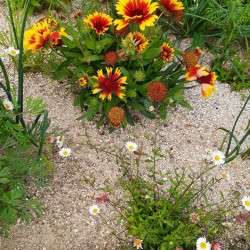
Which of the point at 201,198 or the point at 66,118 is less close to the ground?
the point at 66,118

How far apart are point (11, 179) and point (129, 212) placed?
51cm

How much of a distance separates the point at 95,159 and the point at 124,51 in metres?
0.57

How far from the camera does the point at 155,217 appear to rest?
153 cm

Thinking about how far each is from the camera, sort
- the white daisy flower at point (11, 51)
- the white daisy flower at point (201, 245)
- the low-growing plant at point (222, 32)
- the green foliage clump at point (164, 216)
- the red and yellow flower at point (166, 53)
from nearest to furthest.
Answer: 1. the white daisy flower at point (201, 245)
2. the green foliage clump at point (164, 216)
3. the red and yellow flower at point (166, 53)
4. the white daisy flower at point (11, 51)
5. the low-growing plant at point (222, 32)

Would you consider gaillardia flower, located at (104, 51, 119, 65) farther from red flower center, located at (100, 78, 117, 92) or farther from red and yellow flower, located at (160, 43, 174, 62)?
red and yellow flower, located at (160, 43, 174, 62)

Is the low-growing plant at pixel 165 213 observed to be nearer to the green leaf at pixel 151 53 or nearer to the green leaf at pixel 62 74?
the green leaf at pixel 151 53

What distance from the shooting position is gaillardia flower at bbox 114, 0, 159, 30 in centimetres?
152

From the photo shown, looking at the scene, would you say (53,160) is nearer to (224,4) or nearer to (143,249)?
(143,249)

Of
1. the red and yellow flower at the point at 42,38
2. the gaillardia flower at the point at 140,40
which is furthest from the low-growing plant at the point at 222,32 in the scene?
the red and yellow flower at the point at 42,38

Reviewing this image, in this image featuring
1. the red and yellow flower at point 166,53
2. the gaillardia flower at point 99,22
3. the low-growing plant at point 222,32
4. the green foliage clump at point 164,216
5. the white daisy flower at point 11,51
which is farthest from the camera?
the low-growing plant at point 222,32

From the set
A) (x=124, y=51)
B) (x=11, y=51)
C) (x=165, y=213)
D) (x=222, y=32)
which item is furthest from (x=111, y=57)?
(x=222, y=32)

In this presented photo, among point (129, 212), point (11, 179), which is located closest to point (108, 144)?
point (129, 212)

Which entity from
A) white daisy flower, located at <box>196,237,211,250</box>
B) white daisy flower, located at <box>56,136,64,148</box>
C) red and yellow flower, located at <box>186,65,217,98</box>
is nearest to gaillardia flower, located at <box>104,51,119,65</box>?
red and yellow flower, located at <box>186,65,217,98</box>

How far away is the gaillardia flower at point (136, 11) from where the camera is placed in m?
1.52
